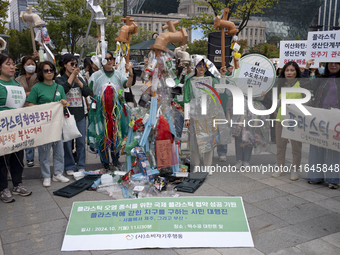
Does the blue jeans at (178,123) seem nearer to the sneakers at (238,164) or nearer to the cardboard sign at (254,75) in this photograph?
the cardboard sign at (254,75)

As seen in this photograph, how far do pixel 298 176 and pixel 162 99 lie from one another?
2.47 metres

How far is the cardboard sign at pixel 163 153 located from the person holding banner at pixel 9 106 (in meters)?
1.81

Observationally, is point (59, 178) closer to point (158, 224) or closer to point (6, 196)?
point (6, 196)

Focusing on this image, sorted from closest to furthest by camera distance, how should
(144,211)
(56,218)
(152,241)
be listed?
(152,241) < (144,211) < (56,218)

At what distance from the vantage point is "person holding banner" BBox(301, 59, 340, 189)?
170 inches

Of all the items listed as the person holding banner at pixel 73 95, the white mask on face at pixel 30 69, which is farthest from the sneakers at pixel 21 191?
the white mask on face at pixel 30 69

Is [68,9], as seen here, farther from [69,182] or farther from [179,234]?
[179,234]

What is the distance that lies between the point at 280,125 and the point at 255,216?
5.98ft

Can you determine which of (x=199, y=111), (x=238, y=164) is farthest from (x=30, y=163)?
(x=238, y=164)

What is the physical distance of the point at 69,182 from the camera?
4.75 meters

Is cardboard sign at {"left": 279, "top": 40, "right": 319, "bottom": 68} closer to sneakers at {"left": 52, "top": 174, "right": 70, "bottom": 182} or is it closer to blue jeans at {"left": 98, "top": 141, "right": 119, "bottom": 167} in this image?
blue jeans at {"left": 98, "top": 141, "right": 119, "bottom": 167}

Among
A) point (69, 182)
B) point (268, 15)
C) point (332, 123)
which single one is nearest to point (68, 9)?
point (69, 182)

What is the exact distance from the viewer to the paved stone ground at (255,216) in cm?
295

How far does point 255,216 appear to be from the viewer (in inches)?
142
